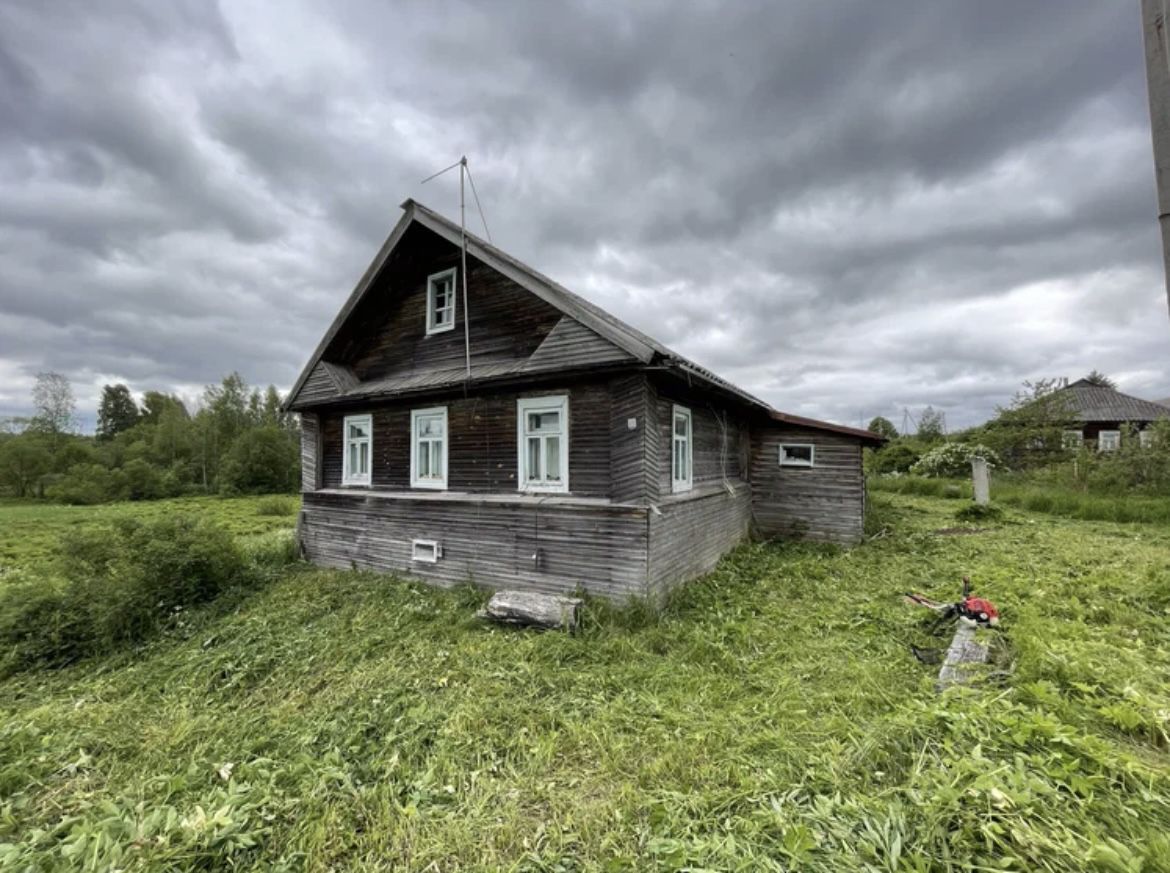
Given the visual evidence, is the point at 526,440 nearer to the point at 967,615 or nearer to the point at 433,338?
the point at 433,338

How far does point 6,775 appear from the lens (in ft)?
12.5

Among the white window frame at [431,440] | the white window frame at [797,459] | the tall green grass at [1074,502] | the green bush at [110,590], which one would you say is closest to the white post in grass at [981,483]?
the tall green grass at [1074,502]

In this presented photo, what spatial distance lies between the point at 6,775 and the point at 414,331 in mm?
7792

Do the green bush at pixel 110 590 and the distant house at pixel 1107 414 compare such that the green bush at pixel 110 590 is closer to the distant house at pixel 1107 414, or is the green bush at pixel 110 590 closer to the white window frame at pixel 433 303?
the white window frame at pixel 433 303

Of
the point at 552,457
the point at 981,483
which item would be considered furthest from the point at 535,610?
the point at 981,483

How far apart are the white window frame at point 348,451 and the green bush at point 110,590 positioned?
2.57 m

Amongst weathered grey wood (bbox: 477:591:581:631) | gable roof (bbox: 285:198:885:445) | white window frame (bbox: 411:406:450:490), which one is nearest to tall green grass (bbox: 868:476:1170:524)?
gable roof (bbox: 285:198:885:445)

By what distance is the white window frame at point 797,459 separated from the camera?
11.5m

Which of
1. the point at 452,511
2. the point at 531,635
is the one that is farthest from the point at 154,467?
the point at 531,635

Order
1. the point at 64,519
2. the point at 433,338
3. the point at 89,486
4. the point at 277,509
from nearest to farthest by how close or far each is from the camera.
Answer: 1. the point at 433,338
2. the point at 64,519
3. the point at 277,509
4. the point at 89,486

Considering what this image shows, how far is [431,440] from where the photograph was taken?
9023 mm

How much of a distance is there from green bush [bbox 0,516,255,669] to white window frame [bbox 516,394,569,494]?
6.27 metres

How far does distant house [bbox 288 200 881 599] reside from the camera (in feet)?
22.3

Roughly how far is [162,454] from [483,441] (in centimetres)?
5118
